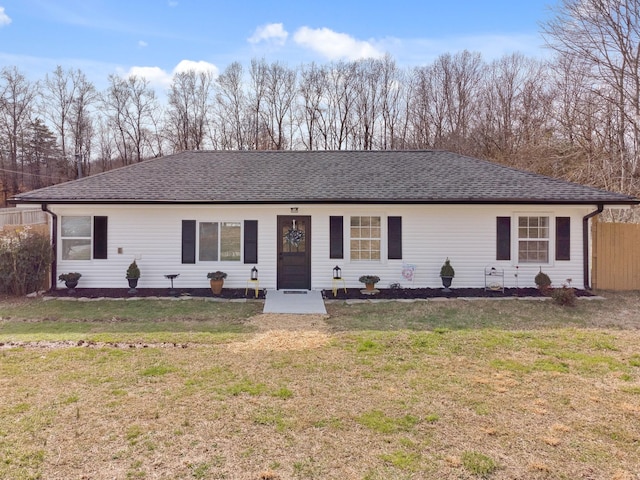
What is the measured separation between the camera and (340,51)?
96.6 feet

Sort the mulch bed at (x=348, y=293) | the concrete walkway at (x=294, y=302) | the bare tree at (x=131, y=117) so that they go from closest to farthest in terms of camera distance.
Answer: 1. the concrete walkway at (x=294, y=302)
2. the mulch bed at (x=348, y=293)
3. the bare tree at (x=131, y=117)

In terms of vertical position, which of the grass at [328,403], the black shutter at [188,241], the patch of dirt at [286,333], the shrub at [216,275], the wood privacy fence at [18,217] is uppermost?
the wood privacy fence at [18,217]

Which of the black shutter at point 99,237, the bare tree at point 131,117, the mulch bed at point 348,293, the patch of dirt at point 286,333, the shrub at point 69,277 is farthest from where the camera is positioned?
the bare tree at point 131,117

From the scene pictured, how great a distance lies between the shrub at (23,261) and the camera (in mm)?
9578

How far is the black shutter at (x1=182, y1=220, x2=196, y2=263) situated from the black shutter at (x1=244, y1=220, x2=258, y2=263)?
143 centimetres

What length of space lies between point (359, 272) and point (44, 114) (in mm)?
34158

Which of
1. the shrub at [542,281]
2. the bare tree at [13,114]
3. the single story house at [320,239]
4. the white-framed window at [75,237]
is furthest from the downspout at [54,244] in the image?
the bare tree at [13,114]

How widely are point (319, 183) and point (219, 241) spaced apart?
3.32 meters

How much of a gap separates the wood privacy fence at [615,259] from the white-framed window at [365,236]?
19.9 feet

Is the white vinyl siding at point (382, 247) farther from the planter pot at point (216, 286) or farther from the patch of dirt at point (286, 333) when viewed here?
the patch of dirt at point (286, 333)

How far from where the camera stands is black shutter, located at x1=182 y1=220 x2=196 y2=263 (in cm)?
1071

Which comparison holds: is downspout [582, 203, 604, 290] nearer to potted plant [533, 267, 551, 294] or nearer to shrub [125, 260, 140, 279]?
potted plant [533, 267, 551, 294]

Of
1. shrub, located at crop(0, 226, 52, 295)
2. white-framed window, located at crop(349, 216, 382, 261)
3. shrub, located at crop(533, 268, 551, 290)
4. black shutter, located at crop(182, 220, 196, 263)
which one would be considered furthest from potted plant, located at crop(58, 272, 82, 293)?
shrub, located at crop(533, 268, 551, 290)

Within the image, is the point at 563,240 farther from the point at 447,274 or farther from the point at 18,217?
the point at 18,217
